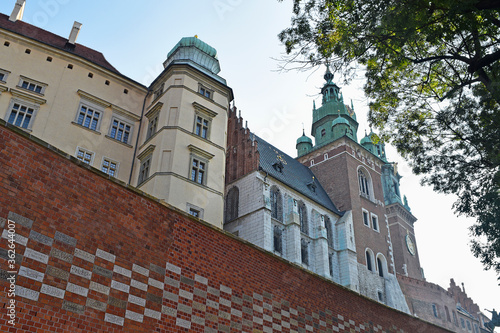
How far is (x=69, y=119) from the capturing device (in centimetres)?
2316

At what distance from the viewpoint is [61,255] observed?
7.61 m

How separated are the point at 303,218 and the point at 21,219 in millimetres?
30372

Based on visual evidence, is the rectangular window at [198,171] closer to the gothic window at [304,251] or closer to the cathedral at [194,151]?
the cathedral at [194,151]

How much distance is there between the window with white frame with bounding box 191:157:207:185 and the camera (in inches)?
944

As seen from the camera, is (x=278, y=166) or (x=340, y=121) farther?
(x=340, y=121)

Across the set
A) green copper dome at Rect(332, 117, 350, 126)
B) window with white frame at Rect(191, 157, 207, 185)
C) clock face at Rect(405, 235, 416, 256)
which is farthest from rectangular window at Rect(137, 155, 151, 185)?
clock face at Rect(405, 235, 416, 256)

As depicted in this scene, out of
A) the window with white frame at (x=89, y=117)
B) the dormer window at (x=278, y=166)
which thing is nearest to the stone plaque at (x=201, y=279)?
the window with white frame at (x=89, y=117)

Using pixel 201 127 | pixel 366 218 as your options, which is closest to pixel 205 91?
pixel 201 127

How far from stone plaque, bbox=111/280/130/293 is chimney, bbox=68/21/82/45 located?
21682 mm

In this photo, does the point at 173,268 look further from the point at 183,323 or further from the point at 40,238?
the point at 40,238

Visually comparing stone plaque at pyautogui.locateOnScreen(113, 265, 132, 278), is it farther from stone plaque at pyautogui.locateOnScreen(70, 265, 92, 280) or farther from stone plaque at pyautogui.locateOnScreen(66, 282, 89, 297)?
stone plaque at pyautogui.locateOnScreen(66, 282, 89, 297)

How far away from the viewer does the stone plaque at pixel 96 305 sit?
7.69 meters

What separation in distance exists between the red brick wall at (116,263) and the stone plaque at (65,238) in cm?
2

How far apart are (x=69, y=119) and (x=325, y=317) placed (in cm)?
1728
